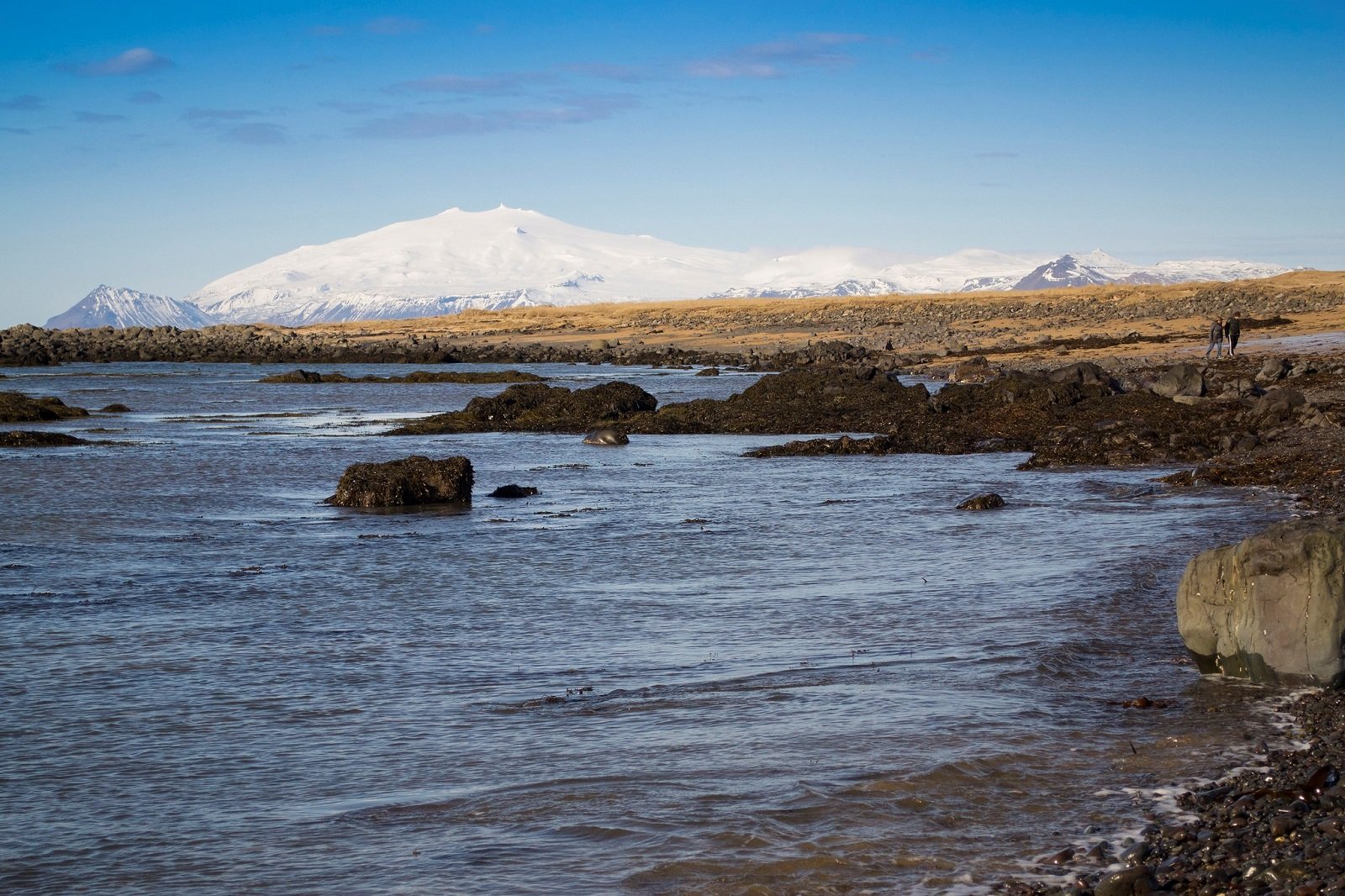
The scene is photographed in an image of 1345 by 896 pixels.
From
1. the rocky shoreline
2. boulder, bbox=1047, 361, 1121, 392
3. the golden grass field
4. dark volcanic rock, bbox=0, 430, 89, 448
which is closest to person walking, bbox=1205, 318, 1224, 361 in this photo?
the rocky shoreline

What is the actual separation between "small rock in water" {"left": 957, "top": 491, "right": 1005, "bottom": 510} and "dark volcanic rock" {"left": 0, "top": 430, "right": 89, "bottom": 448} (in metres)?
19.7

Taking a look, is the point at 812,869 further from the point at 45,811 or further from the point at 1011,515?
the point at 1011,515

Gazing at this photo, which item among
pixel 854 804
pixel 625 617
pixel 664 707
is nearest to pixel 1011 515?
pixel 625 617

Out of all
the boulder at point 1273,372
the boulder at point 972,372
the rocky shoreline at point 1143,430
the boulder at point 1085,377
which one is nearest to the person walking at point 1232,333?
the rocky shoreline at point 1143,430

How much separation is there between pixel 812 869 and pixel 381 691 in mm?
4010

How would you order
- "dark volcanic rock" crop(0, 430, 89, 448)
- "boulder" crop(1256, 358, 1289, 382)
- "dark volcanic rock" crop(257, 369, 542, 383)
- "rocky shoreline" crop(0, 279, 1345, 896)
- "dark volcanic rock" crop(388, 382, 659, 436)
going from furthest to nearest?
"dark volcanic rock" crop(257, 369, 542, 383) → "dark volcanic rock" crop(388, 382, 659, 436) → "boulder" crop(1256, 358, 1289, 382) → "dark volcanic rock" crop(0, 430, 89, 448) → "rocky shoreline" crop(0, 279, 1345, 896)

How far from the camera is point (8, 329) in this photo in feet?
309

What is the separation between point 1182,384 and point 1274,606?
18.1 m

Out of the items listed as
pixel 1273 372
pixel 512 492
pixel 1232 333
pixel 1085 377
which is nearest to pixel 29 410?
pixel 512 492

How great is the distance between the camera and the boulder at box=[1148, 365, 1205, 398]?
25.0 meters

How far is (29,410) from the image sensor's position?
114 feet

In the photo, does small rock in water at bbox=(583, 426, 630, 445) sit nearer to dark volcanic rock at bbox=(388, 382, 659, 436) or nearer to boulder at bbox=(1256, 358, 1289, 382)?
dark volcanic rock at bbox=(388, 382, 659, 436)

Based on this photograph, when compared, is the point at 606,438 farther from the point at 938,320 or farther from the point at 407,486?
the point at 938,320

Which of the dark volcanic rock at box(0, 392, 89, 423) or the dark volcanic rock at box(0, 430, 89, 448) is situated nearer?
the dark volcanic rock at box(0, 430, 89, 448)
